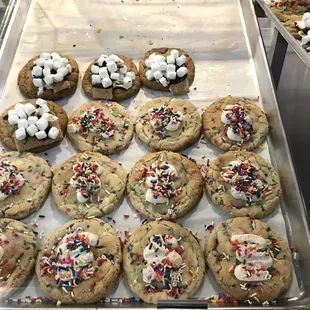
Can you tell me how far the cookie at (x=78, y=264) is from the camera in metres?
1.75

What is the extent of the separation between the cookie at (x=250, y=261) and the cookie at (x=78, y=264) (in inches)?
17.7

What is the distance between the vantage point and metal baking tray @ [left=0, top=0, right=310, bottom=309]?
199 cm

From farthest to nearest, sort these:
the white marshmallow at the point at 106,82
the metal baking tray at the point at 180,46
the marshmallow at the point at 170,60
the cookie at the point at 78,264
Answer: the marshmallow at the point at 170,60 < the white marshmallow at the point at 106,82 < the metal baking tray at the point at 180,46 < the cookie at the point at 78,264

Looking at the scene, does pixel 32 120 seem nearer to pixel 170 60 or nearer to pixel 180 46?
pixel 170 60

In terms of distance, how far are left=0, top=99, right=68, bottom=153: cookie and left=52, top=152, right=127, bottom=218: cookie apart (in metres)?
0.19

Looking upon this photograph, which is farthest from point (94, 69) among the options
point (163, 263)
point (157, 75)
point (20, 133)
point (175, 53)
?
point (163, 263)

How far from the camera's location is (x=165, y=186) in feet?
6.74

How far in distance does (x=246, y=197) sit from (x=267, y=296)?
0.48 meters

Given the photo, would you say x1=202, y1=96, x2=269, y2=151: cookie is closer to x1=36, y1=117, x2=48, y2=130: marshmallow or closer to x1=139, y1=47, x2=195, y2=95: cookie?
x1=139, y1=47, x2=195, y2=95: cookie

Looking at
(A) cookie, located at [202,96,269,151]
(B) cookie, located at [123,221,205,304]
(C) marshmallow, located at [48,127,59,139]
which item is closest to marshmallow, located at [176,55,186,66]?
(A) cookie, located at [202,96,269,151]

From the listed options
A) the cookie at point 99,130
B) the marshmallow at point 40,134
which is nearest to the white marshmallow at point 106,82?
the cookie at point 99,130

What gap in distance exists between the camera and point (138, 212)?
210cm


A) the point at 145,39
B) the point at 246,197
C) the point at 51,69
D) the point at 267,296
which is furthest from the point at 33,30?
the point at 267,296

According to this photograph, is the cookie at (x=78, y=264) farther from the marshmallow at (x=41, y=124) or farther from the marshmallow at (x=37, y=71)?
the marshmallow at (x=37, y=71)
